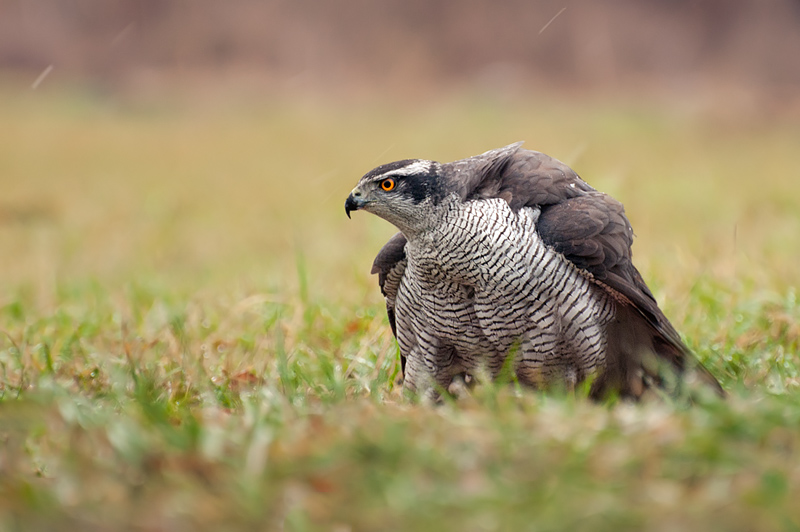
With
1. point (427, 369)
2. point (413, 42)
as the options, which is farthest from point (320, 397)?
point (413, 42)

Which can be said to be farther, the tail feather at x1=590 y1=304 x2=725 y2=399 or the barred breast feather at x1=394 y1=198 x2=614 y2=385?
the tail feather at x1=590 y1=304 x2=725 y2=399

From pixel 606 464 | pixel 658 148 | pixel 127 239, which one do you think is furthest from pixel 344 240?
pixel 658 148

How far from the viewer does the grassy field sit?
1.93 m

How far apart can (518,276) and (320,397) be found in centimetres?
90

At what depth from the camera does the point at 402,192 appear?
3.37 metres

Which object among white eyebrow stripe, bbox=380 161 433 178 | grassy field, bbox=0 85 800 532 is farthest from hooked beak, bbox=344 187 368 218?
grassy field, bbox=0 85 800 532

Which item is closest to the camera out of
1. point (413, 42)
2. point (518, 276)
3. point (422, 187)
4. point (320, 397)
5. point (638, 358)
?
point (320, 397)

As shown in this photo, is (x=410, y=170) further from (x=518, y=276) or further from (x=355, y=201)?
(x=518, y=276)

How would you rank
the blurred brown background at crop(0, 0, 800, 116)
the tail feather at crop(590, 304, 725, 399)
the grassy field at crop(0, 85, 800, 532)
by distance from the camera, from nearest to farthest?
the grassy field at crop(0, 85, 800, 532)
the tail feather at crop(590, 304, 725, 399)
the blurred brown background at crop(0, 0, 800, 116)

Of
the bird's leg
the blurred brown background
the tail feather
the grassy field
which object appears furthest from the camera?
the blurred brown background

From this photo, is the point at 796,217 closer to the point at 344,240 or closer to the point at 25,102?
the point at 344,240

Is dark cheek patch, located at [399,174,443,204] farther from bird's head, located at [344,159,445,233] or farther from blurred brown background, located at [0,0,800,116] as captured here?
blurred brown background, located at [0,0,800,116]

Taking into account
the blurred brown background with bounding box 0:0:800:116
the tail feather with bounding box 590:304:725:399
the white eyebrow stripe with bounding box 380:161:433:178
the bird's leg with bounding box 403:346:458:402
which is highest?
the blurred brown background with bounding box 0:0:800:116

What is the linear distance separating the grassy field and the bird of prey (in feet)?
0.88
